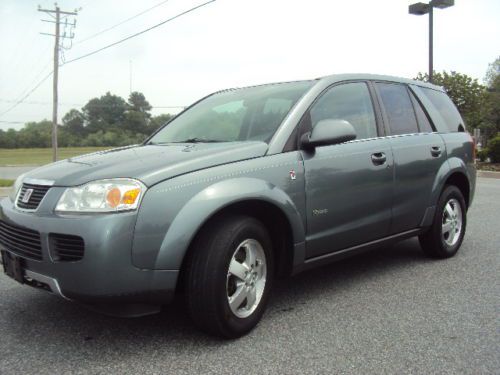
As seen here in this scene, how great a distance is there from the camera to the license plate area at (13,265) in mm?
2858

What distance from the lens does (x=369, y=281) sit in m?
4.13

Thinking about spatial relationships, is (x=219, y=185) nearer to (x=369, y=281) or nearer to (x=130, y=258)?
(x=130, y=258)

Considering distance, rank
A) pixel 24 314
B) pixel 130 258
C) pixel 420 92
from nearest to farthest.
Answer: pixel 130 258 < pixel 24 314 < pixel 420 92

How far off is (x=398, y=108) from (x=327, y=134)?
4.73 ft

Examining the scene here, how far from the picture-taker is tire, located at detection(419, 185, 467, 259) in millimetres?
4660

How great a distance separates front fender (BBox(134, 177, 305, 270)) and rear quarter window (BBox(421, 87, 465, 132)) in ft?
8.83

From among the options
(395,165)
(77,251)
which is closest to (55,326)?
(77,251)

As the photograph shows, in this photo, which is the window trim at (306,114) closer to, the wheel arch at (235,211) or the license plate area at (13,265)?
the wheel arch at (235,211)

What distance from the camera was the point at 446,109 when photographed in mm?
5141

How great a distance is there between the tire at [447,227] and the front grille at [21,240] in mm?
3441

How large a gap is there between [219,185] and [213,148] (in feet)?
1.40

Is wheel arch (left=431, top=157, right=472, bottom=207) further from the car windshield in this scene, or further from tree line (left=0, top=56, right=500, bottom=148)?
tree line (left=0, top=56, right=500, bottom=148)

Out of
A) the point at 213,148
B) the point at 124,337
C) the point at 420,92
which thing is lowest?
the point at 124,337

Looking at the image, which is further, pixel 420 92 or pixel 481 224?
pixel 481 224
